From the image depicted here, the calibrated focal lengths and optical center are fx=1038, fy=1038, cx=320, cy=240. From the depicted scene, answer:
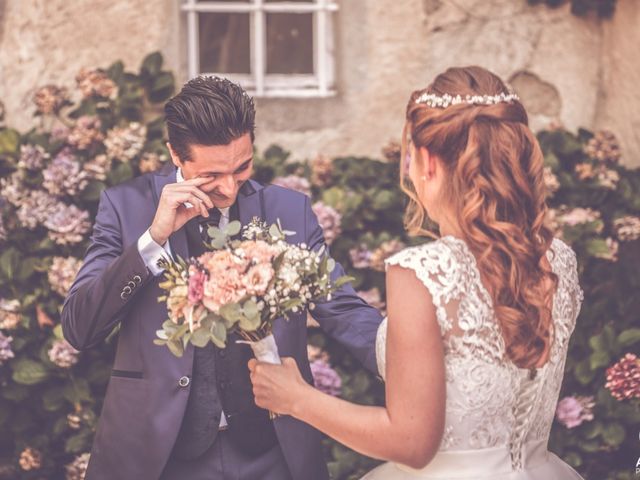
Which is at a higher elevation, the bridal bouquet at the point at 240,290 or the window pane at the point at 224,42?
the window pane at the point at 224,42

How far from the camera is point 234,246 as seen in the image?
7.84ft

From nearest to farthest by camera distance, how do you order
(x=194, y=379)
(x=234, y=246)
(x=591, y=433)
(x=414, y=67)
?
(x=234, y=246), (x=194, y=379), (x=591, y=433), (x=414, y=67)

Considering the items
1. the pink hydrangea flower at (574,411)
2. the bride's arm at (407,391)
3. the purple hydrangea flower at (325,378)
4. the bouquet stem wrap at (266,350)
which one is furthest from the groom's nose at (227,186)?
the pink hydrangea flower at (574,411)

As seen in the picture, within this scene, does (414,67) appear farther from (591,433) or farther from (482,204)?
(482,204)

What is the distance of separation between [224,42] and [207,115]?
2.23 meters

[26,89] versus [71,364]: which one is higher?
[26,89]

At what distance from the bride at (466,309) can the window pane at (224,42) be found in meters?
2.76

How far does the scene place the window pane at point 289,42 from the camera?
499cm

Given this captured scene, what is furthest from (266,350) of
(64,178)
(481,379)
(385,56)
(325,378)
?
(385,56)

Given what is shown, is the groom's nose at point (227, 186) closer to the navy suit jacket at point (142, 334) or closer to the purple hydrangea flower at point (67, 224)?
the navy suit jacket at point (142, 334)

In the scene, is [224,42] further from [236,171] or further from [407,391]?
[407,391]

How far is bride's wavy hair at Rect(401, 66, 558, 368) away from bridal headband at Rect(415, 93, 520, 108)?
1 cm

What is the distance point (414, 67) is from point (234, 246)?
Result: 2.74 m

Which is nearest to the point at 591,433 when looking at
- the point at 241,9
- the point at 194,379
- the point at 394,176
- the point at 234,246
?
the point at 394,176
